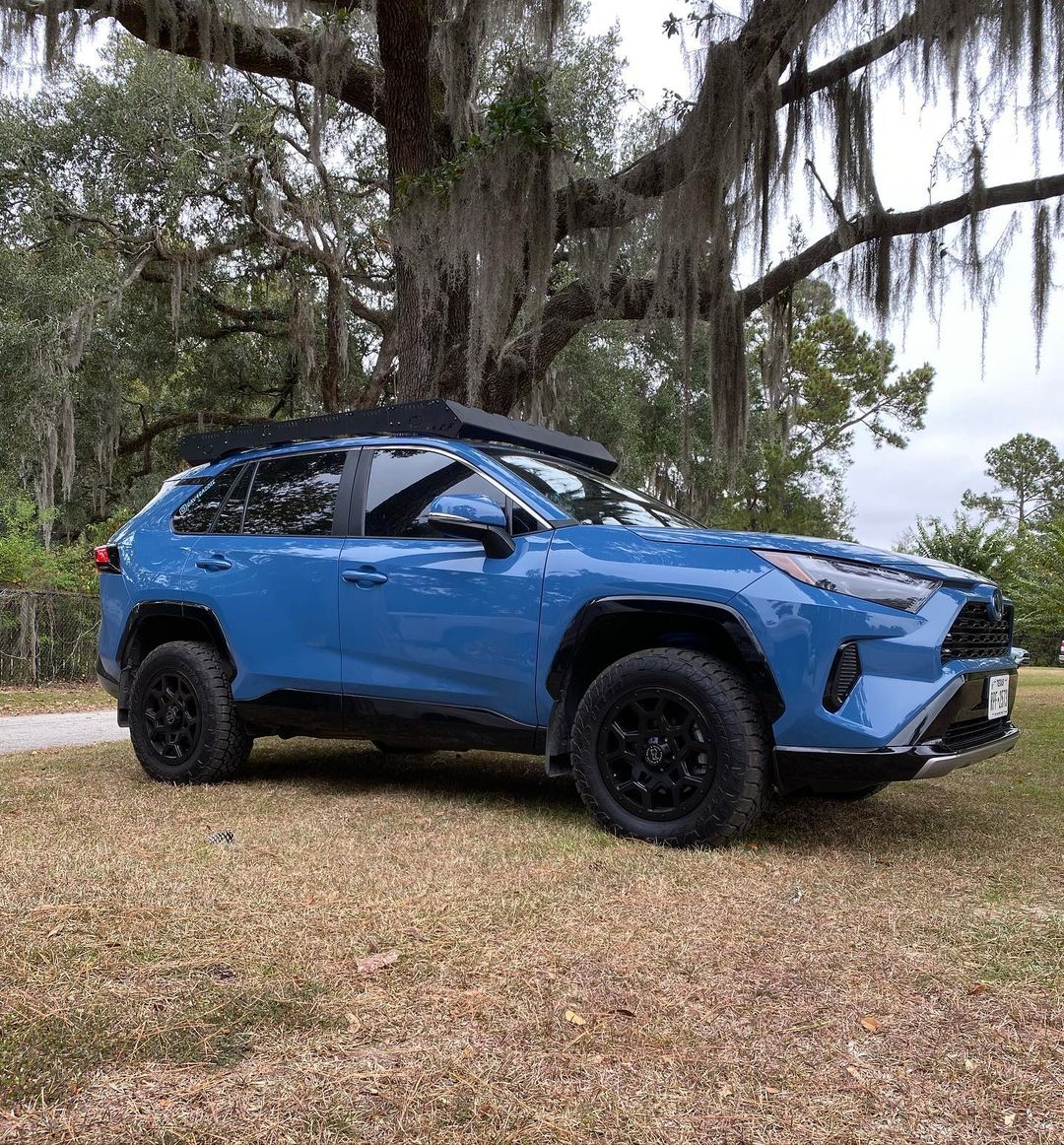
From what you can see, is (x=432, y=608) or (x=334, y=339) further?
(x=334, y=339)

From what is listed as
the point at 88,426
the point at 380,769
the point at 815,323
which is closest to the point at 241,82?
the point at 88,426

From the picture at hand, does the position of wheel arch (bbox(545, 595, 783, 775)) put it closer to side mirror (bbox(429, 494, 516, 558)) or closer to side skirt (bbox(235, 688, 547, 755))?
side skirt (bbox(235, 688, 547, 755))

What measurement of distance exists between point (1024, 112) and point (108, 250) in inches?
461

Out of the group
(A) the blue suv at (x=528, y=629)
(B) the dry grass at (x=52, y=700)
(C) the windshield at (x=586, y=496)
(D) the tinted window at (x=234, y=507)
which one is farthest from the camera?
(B) the dry grass at (x=52, y=700)

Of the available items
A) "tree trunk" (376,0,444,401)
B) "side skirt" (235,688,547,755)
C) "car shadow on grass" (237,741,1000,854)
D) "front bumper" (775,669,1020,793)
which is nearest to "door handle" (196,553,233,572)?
"side skirt" (235,688,547,755)

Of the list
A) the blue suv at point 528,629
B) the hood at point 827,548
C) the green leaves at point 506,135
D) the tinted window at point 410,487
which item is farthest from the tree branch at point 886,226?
the hood at point 827,548

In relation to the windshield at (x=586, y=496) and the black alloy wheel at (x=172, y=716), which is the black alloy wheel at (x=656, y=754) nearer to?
the windshield at (x=586, y=496)

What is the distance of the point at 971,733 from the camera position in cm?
396

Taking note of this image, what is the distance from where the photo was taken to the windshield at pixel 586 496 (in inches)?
183

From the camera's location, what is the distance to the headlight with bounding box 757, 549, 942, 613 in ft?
12.3

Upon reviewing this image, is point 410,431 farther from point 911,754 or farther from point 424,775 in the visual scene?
point 911,754

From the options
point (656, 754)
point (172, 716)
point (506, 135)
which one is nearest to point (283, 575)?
point (172, 716)

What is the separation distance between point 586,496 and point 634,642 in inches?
35.0

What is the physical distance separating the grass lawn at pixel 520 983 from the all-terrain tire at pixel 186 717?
0.77m
